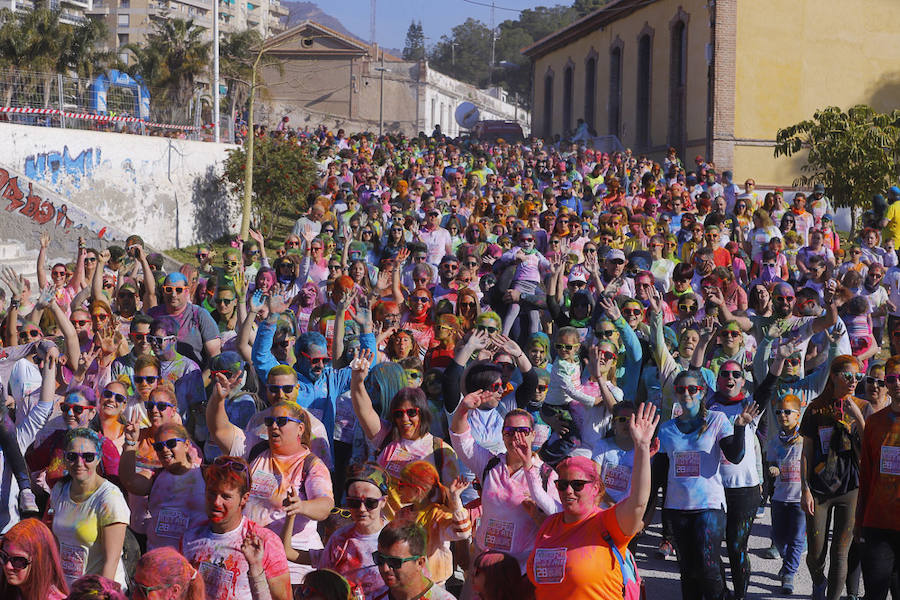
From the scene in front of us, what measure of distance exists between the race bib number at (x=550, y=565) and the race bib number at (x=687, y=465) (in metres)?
1.88

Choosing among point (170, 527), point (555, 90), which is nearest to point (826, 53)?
point (555, 90)

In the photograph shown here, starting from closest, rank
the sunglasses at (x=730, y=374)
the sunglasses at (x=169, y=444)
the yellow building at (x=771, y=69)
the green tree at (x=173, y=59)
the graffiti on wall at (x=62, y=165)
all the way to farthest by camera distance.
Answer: the sunglasses at (x=169, y=444) < the sunglasses at (x=730, y=374) < the graffiti on wall at (x=62, y=165) < the yellow building at (x=771, y=69) < the green tree at (x=173, y=59)

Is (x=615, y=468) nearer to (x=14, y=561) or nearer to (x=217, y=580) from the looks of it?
(x=217, y=580)

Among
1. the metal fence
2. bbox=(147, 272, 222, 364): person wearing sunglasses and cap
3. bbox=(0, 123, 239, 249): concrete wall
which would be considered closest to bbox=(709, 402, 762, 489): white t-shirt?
bbox=(147, 272, 222, 364): person wearing sunglasses and cap

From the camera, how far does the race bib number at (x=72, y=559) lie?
5605mm

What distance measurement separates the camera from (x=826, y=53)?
117 ft

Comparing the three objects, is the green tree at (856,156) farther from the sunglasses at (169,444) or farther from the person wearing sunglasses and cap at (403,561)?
the person wearing sunglasses and cap at (403,561)

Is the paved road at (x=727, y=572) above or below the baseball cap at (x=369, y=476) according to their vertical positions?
below

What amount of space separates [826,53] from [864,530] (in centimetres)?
3199

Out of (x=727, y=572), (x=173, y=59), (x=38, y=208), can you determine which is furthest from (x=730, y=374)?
(x=173, y=59)

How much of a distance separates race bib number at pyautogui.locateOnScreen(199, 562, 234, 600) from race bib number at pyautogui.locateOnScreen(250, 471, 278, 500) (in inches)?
33.0

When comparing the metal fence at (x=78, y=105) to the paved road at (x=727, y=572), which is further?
the metal fence at (x=78, y=105)

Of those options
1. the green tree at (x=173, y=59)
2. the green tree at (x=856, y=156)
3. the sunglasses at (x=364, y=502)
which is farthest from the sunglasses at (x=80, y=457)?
the green tree at (x=173, y=59)

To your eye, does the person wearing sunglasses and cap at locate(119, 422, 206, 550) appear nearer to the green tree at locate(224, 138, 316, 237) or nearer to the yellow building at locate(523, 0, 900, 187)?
the green tree at locate(224, 138, 316, 237)
